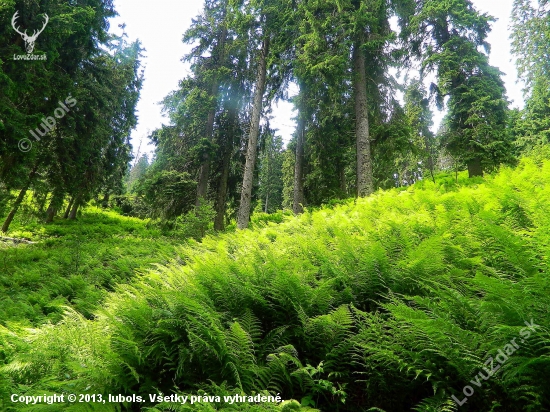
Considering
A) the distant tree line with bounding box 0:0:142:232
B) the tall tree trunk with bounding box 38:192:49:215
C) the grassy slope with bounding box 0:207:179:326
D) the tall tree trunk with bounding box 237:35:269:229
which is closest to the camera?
the grassy slope with bounding box 0:207:179:326

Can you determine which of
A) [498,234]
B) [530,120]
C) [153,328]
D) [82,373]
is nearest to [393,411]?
[498,234]

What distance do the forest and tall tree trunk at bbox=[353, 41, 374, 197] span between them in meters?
0.06

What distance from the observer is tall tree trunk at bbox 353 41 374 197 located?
413 inches

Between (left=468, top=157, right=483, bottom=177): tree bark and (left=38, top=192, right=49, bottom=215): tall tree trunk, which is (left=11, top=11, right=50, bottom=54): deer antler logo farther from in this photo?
(left=468, top=157, right=483, bottom=177): tree bark

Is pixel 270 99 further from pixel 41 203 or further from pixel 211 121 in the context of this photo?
pixel 41 203

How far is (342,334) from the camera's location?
2.91 metres

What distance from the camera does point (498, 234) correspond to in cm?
303

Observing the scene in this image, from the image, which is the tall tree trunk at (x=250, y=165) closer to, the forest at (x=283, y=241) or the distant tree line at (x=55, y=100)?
the forest at (x=283, y=241)

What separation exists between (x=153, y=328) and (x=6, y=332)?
237 cm

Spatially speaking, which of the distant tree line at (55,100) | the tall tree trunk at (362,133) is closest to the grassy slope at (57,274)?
the distant tree line at (55,100)

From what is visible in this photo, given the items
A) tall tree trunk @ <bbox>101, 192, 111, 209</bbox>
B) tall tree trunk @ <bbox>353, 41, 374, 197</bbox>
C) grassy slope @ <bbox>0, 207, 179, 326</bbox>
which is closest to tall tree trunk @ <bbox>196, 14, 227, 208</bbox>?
grassy slope @ <bbox>0, 207, 179, 326</bbox>

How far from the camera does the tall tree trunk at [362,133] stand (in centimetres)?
1050

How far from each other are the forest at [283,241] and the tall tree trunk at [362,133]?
0.06 metres

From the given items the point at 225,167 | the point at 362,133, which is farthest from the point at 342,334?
the point at 225,167
